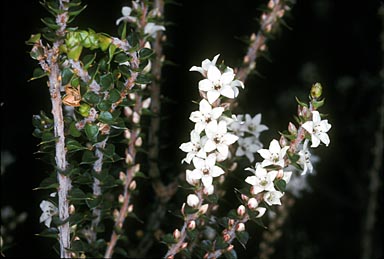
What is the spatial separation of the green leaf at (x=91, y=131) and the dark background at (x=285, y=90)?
0.82 meters

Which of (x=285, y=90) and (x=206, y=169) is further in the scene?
(x=285, y=90)

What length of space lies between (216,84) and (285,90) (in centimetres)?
224

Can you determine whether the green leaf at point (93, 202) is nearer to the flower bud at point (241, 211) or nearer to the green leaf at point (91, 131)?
the green leaf at point (91, 131)

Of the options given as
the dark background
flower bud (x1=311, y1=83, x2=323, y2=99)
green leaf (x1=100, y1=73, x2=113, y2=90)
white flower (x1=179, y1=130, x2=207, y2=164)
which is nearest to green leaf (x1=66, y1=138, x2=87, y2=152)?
green leaf (x1=100, y1=73, x2=113, y2=90)

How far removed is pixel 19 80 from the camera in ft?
9.73

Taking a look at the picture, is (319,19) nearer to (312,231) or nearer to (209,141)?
(312,231)

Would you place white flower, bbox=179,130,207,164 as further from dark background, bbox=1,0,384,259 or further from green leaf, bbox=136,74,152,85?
dark background, bbox=1,0,384,259

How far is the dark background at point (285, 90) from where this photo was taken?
277 centimetres

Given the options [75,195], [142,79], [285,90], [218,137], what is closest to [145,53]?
[142,79]

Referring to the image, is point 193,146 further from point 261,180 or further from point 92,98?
point 92,98

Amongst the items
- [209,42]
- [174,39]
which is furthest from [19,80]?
[209,42]

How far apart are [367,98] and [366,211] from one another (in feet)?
2.72

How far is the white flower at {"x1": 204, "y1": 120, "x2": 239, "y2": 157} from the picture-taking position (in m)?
1.54

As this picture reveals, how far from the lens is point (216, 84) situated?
5.15 ft
